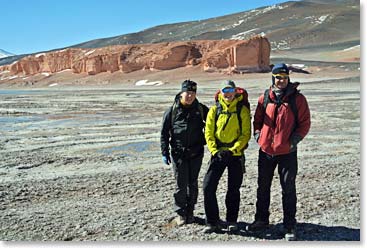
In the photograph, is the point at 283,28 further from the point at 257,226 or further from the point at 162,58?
the point at 257,226

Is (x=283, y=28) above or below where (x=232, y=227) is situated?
above

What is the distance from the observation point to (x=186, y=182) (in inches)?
188

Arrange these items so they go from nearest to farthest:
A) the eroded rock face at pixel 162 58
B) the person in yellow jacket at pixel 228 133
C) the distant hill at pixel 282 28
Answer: the person in yellow jacket at pixel 228 133 < the eroded rock face at pixel 162 58 < the distant hill at pixel 282 28

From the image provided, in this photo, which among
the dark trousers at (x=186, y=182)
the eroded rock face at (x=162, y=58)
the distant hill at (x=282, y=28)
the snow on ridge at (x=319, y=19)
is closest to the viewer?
the dark trousers at (x=186, y=182)

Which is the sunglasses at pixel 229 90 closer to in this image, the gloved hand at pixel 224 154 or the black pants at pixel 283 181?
the gloved hand at pixel 224 154

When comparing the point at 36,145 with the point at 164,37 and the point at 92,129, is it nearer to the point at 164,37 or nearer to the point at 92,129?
the point at 92,129

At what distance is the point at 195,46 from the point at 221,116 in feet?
202

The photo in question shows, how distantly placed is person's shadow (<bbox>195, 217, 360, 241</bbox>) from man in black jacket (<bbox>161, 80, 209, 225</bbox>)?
65 cm

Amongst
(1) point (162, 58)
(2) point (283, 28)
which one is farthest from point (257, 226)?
(2) point (283, 28)

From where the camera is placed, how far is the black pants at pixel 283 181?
4.32m

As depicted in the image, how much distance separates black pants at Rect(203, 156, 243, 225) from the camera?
444 centimetres

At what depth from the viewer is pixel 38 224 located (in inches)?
199

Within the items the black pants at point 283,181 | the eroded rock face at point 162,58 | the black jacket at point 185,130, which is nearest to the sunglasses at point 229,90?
the black jacket at point 185,130

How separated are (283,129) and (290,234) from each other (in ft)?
3.42
